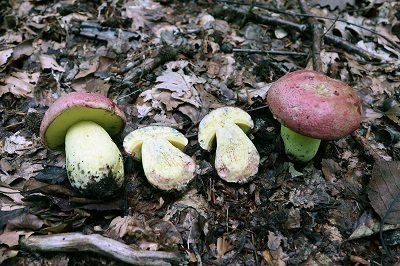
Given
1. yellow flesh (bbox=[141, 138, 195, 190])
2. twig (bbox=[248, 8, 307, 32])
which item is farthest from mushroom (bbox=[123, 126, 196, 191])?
twig (bbox=[248, 8, 307, 32])

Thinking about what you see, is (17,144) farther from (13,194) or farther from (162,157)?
(162,157)

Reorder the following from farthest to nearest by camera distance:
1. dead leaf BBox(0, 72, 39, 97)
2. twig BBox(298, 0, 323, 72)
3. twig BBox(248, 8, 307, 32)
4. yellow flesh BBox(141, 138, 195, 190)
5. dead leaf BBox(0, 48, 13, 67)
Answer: twig BBox(248, 8, 307, 32) → dead leaf BBox(0, 48, 13, 67) → twig BBox(298, 0, 323, 72) → dead leaf BBox(0, 72, 39, 97) → yellow flesh BBox(141, 138, 195, 190)

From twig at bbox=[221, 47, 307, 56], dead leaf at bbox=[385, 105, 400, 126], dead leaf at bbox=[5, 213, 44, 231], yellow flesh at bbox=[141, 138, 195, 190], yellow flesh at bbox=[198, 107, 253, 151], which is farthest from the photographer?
twig at bbox=[221, 47, 307, 56]

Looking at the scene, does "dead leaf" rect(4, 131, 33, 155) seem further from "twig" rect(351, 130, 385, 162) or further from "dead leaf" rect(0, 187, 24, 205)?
"twig" rect(351, 130, 385, 162)

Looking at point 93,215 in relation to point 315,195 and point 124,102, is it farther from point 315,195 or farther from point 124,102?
point 315,195

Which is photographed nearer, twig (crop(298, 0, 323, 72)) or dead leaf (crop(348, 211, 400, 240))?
dead leaf (crop(348, 211, 400, 240))
